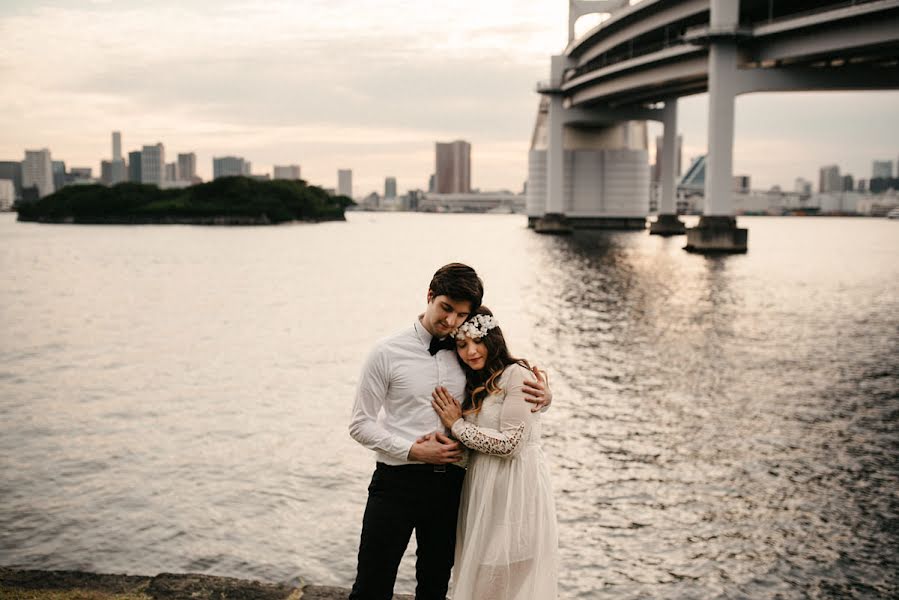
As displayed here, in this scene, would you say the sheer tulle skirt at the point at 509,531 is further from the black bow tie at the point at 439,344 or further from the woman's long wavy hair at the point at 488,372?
the black bow tie at the point at 439,344

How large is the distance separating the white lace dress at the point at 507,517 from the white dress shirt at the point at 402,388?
220 mm

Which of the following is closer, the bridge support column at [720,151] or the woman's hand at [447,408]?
the woman's hand at [447,408]

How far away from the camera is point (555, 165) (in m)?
93.0

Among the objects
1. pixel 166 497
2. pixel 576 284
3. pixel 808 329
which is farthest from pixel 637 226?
pixel 166 497

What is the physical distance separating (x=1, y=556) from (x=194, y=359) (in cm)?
996

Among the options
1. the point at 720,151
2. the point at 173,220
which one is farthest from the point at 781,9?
the point at 173,220

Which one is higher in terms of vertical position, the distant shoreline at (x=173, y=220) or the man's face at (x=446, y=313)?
the distant shoreline at (x=173, y=220)

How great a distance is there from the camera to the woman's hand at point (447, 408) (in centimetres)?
415

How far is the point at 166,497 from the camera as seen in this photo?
9258mm

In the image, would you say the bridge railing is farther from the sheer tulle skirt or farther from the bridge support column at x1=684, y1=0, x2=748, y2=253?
the sheer tulle skirt

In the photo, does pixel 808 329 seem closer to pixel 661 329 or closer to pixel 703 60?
pixel 661 329

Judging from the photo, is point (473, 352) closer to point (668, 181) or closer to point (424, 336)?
point (424, 336)

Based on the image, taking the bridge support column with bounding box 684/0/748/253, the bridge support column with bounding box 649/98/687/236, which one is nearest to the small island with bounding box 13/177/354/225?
the bridge support column with bounding box 649/98/687/236

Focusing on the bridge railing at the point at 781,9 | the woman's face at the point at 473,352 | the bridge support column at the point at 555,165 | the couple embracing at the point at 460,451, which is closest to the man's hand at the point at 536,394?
the couple embracing at the point at 460,451
